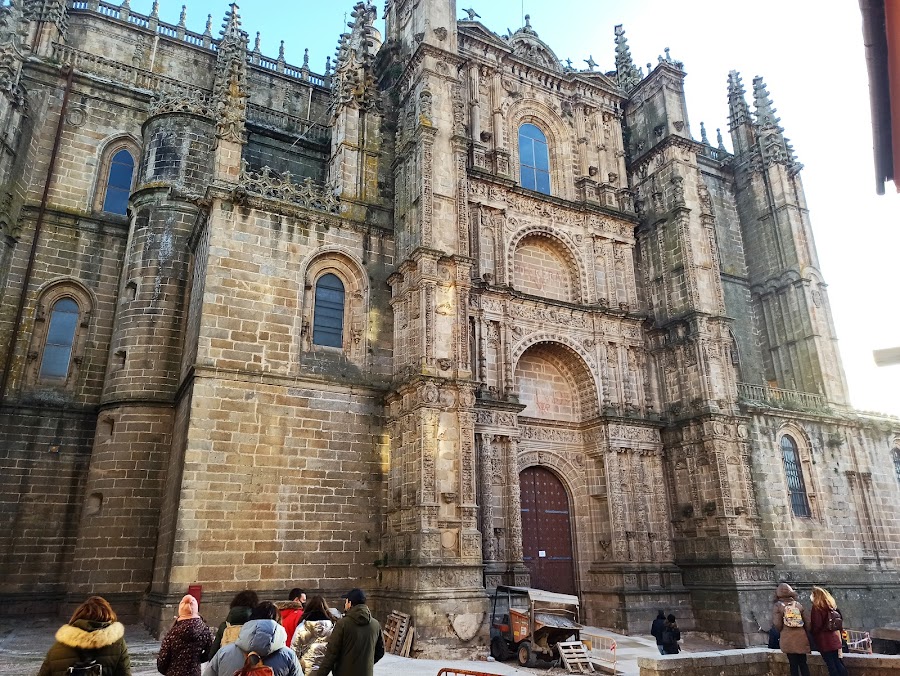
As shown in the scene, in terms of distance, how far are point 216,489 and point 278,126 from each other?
15807mm

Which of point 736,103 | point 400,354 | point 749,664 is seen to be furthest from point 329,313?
point 736,103

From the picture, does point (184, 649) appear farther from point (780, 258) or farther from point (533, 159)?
point (780, 258)

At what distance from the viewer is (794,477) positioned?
2411cm

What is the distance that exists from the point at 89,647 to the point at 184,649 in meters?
1.02

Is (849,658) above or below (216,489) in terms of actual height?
below

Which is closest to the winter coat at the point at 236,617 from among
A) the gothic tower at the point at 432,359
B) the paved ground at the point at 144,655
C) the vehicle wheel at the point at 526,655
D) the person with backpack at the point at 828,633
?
the paved ground at the point at 144,655

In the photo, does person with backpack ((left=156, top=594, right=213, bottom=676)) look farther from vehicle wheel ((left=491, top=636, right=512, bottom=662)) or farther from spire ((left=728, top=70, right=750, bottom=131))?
spire ((left=728, top=70, right=750, bottom=131))

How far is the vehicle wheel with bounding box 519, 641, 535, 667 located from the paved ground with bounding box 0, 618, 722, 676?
0.20m

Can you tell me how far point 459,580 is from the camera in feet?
50.3

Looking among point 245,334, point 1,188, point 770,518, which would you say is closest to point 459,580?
point 245,334

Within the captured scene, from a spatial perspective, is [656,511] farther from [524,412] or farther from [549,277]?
[549,277]

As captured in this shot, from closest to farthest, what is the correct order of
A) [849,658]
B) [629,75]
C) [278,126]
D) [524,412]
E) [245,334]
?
1. [849,658]
2. [245,334]
3. [524,412]
4. [278,126]
5. [629,75]

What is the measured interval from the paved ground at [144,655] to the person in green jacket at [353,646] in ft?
19.2

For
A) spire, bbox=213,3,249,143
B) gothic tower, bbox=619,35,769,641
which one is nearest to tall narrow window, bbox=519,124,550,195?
gothic tower, bbox=619,35,769,641
